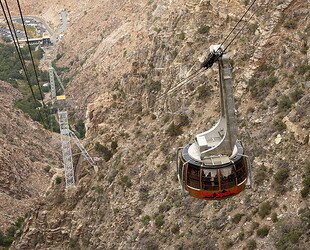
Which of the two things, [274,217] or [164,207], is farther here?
[164,207]

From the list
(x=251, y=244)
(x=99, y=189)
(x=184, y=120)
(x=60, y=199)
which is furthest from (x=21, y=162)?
(x=251, y=244)

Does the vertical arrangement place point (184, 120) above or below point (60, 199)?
above

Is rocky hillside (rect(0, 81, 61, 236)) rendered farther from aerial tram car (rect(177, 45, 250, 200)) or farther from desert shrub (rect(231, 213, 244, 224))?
aerial tram car (rect(177, 45, 250, 200))

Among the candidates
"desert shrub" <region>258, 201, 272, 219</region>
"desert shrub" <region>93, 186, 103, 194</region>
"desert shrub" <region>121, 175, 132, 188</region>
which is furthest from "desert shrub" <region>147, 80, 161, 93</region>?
"desert shrub" <region>258, 201, 272, 219</region>

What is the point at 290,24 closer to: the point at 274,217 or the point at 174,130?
the point at 174,130

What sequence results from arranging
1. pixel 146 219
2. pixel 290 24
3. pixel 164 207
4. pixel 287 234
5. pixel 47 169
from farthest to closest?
pixel 47 169 → pixel 290 24 → pixel 146 219 → pixel 164 207 → pixel 287 234

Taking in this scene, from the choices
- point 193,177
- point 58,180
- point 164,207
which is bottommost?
point 58,180
